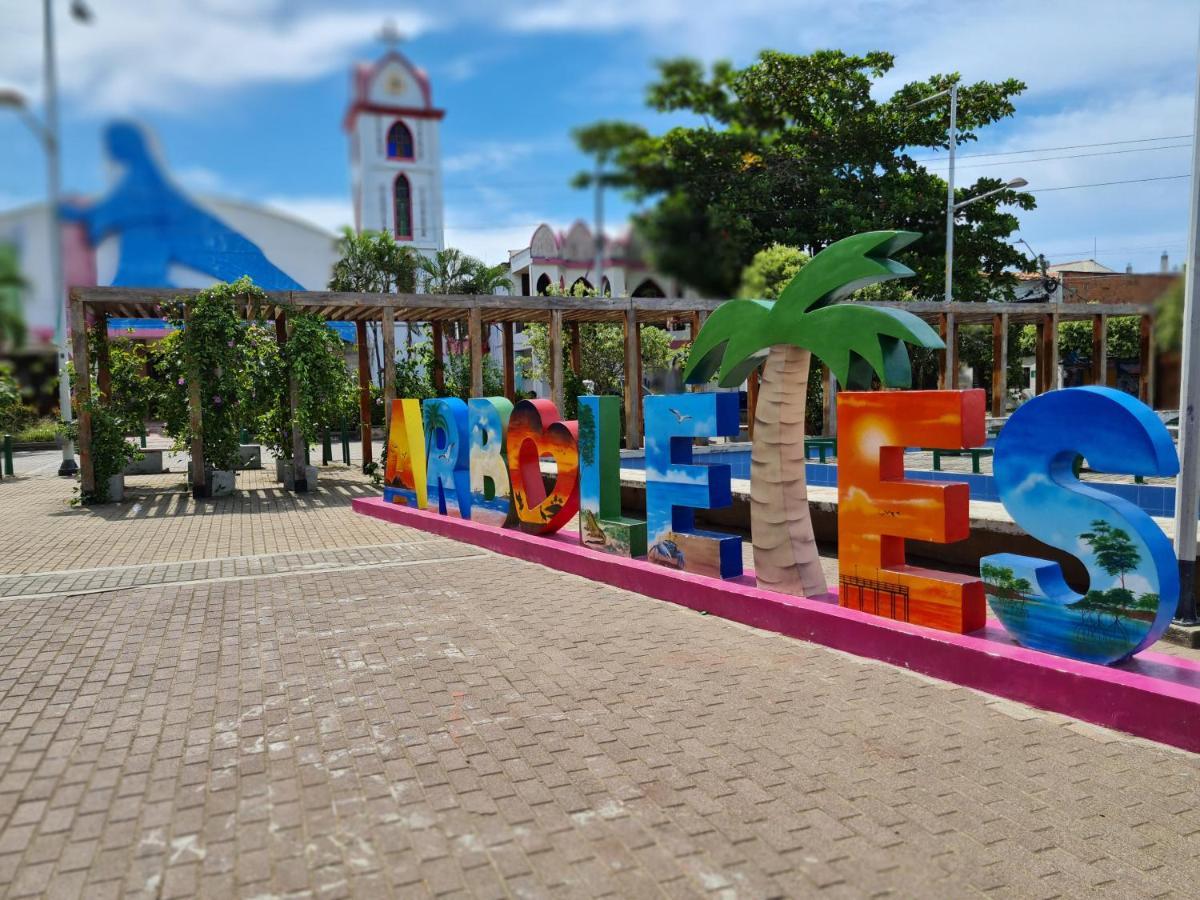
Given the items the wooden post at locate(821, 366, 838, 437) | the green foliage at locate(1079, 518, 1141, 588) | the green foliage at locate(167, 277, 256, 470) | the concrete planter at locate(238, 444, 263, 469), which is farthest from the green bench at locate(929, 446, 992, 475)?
the concrete planter at locate(238, 444, 263, 469)

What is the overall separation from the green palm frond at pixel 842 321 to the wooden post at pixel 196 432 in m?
11.3

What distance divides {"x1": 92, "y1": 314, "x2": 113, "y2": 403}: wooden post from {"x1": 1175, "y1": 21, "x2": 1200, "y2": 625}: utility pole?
15717 millimetres

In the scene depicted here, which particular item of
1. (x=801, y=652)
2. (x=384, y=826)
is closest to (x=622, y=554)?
(x=801, y=652)

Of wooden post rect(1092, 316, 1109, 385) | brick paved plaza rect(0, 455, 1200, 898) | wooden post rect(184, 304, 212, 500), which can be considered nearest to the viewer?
brick paved plaza rect(0, 455, 1200, 898)

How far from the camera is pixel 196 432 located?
589 inches

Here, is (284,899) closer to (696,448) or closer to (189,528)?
(189,528)

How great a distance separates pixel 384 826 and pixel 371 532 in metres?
7.83

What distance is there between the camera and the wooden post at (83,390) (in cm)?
1384

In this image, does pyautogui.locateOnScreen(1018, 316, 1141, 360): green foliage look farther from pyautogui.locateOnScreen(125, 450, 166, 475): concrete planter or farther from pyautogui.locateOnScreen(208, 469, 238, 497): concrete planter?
pyautogui.locateOnScreen(125, 450, 166, 475): concrete planter

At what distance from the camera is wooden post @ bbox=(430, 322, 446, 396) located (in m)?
19.2

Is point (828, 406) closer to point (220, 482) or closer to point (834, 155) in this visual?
point (834, 155)

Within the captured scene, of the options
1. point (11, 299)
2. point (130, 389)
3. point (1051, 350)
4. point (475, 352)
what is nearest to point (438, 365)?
point (475, 352)

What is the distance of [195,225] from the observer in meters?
4.34

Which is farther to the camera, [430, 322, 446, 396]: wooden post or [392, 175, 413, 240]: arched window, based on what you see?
[430, 322, 446, 396]: wooden post
